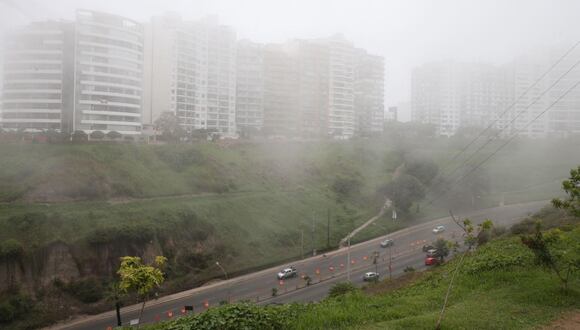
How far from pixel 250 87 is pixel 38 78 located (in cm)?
1089

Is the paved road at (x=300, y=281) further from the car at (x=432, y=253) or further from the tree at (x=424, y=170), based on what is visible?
the tree at (x=424, y=170)

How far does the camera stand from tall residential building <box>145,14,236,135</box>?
2158 cm

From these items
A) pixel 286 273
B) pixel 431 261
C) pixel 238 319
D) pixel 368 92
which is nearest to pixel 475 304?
pixel 238 319

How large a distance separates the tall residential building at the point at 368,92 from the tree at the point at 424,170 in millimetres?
9334

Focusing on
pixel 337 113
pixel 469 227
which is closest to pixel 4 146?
pixel 469 227

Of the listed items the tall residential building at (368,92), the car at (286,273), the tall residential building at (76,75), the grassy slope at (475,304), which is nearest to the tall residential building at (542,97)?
the tall residential building at (368,92)

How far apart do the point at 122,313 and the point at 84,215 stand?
3661 millimetres

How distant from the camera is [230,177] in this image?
778 inches

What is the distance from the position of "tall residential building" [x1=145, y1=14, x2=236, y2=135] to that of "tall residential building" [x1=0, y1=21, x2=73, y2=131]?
14.0 ft

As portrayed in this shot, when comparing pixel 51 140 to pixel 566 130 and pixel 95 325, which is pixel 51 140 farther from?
pixel 566 130

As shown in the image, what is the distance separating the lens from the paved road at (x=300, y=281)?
421 inches

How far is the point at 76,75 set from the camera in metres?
18.6

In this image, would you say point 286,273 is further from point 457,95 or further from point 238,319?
point 457,95

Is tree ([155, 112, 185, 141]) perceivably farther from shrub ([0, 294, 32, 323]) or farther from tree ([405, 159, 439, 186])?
tree ([405, 159, 439, 186])
